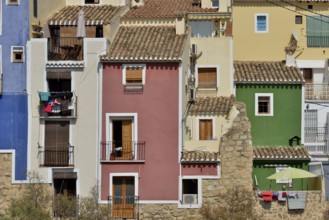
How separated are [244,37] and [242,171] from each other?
1483 centimetres

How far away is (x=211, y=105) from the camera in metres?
57.7

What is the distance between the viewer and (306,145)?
2399 inches

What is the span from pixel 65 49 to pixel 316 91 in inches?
602

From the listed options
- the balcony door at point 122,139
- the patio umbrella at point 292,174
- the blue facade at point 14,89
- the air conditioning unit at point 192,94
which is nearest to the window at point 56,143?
the blue facade at point 14,89

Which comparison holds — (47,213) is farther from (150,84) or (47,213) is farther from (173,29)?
(173,29)

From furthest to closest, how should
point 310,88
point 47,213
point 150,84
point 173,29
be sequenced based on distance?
point 310,88 < point 173,29 < point 150,84 < point 47,213

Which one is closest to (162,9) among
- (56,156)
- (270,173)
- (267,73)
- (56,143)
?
(267,73)

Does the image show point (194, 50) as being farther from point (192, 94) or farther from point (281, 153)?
point (281, 153)

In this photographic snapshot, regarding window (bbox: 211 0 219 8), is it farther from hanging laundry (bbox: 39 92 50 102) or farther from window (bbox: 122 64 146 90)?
hanging laundry (bbox: 39 92 50 102)

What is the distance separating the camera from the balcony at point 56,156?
5319cm

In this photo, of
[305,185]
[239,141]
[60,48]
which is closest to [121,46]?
[60,48]

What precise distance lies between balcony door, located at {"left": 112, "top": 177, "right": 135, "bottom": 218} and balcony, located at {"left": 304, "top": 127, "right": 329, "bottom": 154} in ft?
38.8

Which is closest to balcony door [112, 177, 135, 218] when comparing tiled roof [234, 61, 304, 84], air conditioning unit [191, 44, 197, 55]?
air conditioning unit [191, 44, 197, 55]

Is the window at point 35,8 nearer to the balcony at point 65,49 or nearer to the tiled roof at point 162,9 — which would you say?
the balcony at point 65,49
